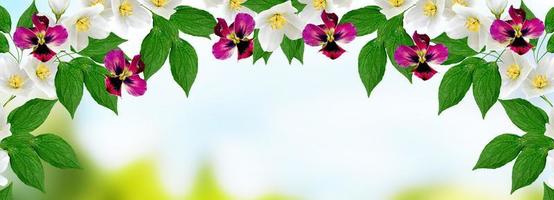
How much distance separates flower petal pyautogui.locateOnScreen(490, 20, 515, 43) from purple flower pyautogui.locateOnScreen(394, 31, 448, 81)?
0.12m

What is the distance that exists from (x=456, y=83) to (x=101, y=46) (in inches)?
33.2

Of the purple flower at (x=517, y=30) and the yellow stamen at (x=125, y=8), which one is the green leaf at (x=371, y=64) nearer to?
the purple flower at (x=517, y=30)

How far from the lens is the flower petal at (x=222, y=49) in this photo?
1703 mm

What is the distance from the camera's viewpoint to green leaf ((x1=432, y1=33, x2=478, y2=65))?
1.69 metres

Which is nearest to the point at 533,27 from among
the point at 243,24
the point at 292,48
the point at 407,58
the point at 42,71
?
the point at 407,58

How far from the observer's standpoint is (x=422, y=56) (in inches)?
66.1

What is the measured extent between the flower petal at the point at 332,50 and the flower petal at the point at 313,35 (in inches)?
0.8

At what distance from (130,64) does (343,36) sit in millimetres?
507

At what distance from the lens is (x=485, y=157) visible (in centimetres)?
169

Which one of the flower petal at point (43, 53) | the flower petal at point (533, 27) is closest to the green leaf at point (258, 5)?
the flower petal at point (43, 53)

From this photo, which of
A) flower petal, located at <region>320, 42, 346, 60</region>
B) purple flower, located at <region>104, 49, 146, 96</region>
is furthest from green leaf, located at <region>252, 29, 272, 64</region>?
purple flower, located at <region>104, 49, 146, 96</region>

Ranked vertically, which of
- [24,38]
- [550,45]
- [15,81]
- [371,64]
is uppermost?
[550,45]

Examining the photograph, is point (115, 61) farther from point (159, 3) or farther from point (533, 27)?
point (533, 27)

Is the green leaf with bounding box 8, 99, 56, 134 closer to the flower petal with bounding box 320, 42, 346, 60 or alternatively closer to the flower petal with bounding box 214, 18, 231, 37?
the flower petal with bounding box 214, 18, 231, 37
